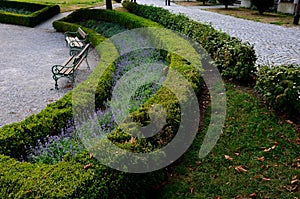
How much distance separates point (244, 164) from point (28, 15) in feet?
52.2

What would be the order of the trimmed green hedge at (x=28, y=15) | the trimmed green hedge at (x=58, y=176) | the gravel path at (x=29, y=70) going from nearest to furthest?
the trimmed green hedge at (x=58, y=176) → the gravel path at (x=29, y=70) → the trimmed green hedge at (x=28, y=15)

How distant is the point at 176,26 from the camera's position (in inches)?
456

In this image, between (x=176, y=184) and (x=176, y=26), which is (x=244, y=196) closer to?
(x=176, y=184)

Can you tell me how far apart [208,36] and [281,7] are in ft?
45.9

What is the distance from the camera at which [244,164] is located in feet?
15.3

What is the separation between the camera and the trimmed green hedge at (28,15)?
17469 millimetres

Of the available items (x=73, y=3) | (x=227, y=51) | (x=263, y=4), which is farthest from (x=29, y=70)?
(x=73, y=3)

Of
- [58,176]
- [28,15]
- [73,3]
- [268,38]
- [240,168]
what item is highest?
[73,3]

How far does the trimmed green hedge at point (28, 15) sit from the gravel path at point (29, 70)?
1395 mm

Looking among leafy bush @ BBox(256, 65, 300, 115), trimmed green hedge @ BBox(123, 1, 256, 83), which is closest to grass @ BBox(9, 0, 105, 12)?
trimmed green hedge @ BBox(123, 1, 256, 83)

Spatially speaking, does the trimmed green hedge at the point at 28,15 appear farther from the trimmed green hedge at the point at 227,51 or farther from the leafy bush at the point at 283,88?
the leafy bush at the point at 283,88

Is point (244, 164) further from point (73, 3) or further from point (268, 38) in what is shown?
point (73, 3)

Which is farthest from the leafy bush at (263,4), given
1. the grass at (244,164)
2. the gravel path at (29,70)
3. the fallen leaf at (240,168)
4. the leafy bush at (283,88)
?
the fallen leaf at (240,168)

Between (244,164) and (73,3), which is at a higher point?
(73,3)
